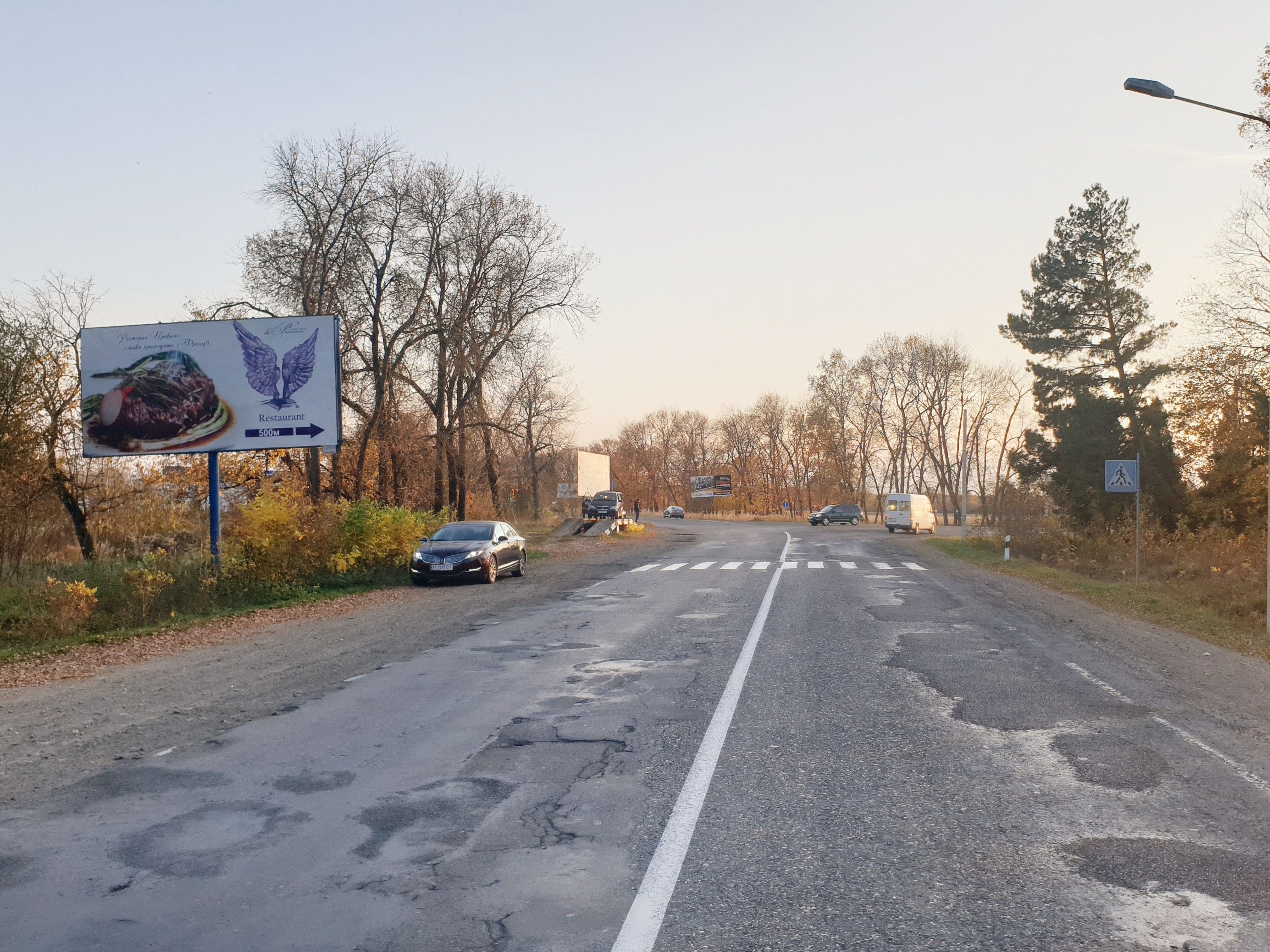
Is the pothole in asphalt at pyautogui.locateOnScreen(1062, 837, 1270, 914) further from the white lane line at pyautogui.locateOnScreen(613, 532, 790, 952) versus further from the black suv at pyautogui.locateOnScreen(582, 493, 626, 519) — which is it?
the black suv at pyautogui.locateOnScreen(582, 493, 626, 519)

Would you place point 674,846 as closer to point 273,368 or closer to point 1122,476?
point 273,368

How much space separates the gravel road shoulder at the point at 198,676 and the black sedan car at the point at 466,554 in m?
2.04

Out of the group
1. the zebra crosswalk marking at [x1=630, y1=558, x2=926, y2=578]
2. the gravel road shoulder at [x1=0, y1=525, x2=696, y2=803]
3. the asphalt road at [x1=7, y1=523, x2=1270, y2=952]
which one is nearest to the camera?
the asphalt road at [x1=7, y1=523, x2=1270, y2=952]

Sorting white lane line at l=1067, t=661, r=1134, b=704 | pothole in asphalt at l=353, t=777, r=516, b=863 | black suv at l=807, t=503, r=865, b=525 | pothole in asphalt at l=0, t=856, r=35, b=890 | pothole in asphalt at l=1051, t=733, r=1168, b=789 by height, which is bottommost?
black suv at l=807, t=503, r=865, b=525

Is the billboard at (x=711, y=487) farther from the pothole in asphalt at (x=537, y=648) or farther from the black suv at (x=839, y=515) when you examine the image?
the pothole in asphalt at (x=537, y=648)

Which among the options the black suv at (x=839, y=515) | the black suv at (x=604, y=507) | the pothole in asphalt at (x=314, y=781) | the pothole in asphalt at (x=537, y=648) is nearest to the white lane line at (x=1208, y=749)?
the pothole in asphalt at (x=314, y=781)

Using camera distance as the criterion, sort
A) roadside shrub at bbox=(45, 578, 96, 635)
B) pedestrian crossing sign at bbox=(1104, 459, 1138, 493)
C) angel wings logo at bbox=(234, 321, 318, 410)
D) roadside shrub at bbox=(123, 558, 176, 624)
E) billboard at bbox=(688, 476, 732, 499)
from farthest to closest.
A: billboard at bbox=(688, 476, 732, 499) < pedestrian crossing sign at bbox=(1104, 459, 1138, 493) < angel wings logo at bbox=(234, 321, 318, 410) < roadside shrub at bbox=(123, 558, 176, 624) < roadside shrub at bbox=(45, 578, 96, 635)

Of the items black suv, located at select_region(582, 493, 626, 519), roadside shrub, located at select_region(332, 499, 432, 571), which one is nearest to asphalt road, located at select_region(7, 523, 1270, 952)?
roadside shrub, located at select_region(332, 499, 432, 571)

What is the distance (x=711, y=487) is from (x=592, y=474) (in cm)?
Result: 5181

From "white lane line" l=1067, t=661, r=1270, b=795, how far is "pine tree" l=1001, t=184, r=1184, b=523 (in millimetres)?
31771

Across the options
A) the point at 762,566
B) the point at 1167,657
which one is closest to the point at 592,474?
the point at 762,566

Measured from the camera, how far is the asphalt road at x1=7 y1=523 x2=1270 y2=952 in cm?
391

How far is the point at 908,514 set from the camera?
58375 mm

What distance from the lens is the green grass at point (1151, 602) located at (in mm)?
13672
